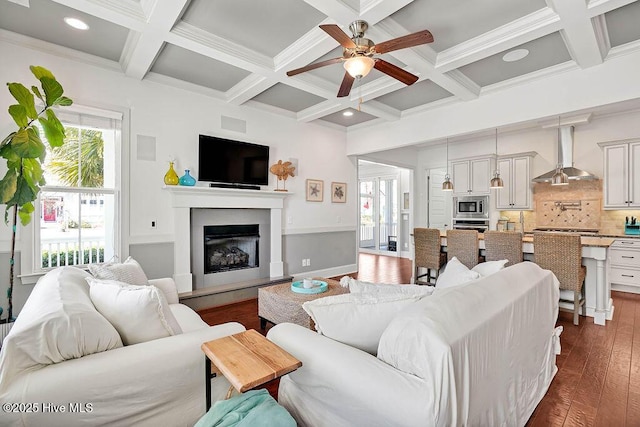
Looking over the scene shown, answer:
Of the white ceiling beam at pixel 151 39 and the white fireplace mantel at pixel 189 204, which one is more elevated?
the white ceiling beam at pixel 151 39

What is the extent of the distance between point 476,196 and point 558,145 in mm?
1677

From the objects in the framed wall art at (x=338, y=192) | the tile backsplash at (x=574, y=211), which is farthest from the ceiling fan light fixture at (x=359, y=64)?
the tile backsplash at (x=574, y=211)

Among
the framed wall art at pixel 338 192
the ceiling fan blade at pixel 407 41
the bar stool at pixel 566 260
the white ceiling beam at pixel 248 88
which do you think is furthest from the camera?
the framed wall art at pixel 338 192

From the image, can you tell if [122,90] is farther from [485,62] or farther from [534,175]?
[534,175]

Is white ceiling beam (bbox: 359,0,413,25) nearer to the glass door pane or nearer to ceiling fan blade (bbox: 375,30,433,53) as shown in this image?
ceiling fan blade (bbox: 375,30,433,53)

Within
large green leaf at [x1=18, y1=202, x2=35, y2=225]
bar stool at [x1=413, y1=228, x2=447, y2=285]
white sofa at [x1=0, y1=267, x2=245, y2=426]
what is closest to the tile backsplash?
bar stool at [x1=413, y1=228, x2=447, y2=285]

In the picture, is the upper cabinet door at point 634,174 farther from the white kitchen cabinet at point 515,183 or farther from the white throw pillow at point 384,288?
the white throw pillow at point 384,288

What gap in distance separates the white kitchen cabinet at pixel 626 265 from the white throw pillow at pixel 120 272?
20.4ft

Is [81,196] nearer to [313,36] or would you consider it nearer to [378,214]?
[313,36]

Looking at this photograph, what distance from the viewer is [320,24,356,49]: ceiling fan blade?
6.90ft

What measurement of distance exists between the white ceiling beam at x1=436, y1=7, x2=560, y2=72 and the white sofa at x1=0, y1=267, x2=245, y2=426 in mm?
3365

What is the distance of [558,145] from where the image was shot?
17.7 feet

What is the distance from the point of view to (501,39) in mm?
2830

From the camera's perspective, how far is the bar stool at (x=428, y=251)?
4.60 m
